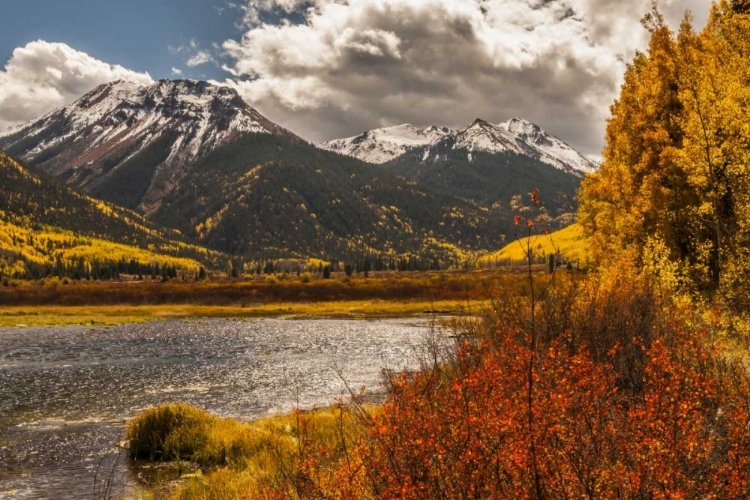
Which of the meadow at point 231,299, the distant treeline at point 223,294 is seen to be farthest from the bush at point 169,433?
the distant treeline at point 223,294

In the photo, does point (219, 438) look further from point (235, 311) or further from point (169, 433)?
point (235, 311)

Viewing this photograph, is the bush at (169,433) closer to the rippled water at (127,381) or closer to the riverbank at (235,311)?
the rippled water at (127,381)

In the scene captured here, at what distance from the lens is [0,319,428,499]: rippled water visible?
59.1 ft

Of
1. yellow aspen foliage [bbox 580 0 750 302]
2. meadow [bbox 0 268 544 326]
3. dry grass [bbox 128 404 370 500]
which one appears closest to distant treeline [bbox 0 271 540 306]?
meadow [bbox 0 268 544 326]

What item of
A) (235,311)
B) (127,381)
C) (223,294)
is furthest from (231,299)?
(127,381)

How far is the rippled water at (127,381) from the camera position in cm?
1802

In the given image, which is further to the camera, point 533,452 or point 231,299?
point 231,299

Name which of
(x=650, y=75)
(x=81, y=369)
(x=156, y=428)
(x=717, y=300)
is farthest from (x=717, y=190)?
(x=81, y=369)

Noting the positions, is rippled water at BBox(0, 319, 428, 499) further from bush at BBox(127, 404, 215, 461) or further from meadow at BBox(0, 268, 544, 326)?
meadow at BBox(0, 268, 544, 326)

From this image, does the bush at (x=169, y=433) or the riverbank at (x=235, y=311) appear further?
the riverbank at (x=235, y=311)

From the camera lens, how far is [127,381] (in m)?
34.2

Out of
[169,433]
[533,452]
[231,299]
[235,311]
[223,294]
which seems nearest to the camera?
[533,452]

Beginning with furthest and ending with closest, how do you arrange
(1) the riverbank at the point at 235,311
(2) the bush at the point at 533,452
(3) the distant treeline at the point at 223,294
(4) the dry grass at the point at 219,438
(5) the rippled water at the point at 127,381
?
Result: (3) the distant treeline at the point at 223,294 → (1) the riverbank at the point at 235,311 → (5) the rippled water at the point at 127,381 → (4) the dry grass at the point at 219,438 → (2) the bush at the point at 533,452

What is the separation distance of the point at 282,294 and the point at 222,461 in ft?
352
